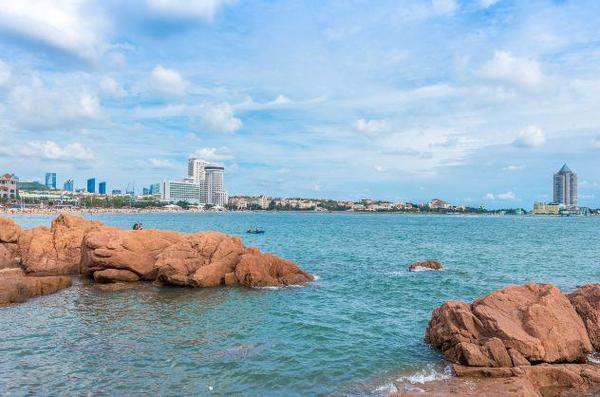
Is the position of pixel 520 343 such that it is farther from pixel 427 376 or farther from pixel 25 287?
pixel 25 287

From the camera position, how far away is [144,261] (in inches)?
1215

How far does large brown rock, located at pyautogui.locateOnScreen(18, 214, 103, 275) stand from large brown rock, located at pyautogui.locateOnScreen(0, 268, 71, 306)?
548 centimetres

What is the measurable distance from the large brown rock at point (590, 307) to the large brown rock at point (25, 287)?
2620cm

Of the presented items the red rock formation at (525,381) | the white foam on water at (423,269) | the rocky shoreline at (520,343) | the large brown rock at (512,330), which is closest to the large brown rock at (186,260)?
the white foam on water at (423,269)

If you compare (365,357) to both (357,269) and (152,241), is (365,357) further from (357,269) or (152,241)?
(357,269)

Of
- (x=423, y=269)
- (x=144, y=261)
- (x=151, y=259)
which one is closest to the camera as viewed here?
(x=144, y=261)

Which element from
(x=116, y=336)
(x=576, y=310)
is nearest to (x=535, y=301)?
(x=576, y=310)

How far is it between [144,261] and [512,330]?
907 inches

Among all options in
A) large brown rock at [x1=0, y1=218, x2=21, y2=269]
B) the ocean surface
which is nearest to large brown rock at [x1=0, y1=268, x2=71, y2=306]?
the ocean surface

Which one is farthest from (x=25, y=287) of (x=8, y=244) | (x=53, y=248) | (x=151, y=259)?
(x=8, y=244)

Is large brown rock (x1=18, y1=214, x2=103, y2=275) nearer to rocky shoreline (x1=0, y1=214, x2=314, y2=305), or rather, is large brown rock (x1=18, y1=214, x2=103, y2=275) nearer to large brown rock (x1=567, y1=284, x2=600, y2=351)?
rocky shoreline (x1=0, y1=214, x2=314, y2=305)

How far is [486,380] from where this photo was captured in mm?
13875

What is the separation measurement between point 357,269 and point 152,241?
17.2 metres

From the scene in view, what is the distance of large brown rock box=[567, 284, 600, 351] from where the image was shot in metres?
17.5
